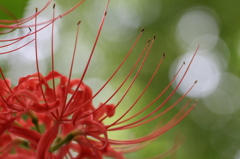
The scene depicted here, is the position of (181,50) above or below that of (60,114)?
below

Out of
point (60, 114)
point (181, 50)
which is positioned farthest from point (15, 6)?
point (181, 50)

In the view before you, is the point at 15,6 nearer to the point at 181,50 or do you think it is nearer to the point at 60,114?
the point at 60,114

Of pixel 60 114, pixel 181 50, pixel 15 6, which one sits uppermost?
pixel 15 6

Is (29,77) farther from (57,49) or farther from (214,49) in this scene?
(214,49)

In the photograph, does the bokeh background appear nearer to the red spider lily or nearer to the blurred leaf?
the blurred leaf

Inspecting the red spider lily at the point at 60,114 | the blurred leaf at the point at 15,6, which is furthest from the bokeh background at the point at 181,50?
the red spider lily at the point at 60,114

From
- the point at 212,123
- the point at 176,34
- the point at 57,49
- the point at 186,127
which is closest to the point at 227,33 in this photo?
the point at 176,34

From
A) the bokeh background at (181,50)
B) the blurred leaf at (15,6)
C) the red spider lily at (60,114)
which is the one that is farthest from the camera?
the bokeh background at (181,50)

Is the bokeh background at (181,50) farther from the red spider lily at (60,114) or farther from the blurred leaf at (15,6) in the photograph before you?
the red spider lily at (60,114)

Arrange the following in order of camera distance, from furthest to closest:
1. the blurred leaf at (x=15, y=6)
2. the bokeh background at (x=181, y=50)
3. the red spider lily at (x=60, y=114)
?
the bokeh background at (x=181, y=50), the blurred leaf at (x=15, y=6), the red spider lily at (x=60, y=114)
